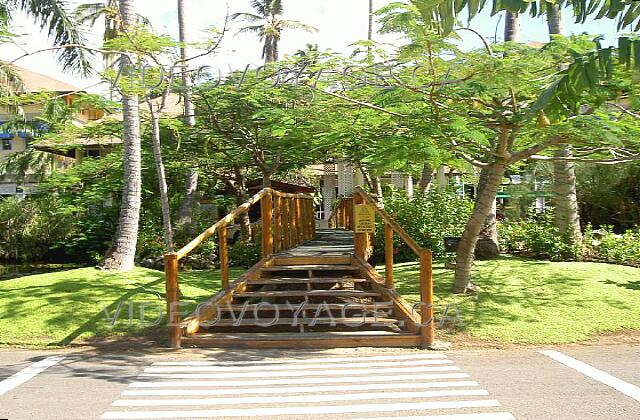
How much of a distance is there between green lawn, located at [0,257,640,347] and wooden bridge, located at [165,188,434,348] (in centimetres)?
93

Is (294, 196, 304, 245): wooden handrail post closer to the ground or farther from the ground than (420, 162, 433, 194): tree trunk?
closer to the ground

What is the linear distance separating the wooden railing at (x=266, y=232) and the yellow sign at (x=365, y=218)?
62.2 inches

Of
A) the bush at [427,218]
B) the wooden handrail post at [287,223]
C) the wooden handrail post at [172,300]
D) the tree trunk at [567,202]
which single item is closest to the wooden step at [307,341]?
the wooden handrail post at [172,300]

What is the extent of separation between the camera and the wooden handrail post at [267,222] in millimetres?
9789

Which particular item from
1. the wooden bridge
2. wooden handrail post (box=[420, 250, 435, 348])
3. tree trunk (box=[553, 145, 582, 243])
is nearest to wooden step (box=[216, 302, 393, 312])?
the wooden bridge

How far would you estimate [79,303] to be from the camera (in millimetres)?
9109

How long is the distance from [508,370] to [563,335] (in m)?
2.04

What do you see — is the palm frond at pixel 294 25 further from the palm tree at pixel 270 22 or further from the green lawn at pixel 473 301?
the green lawn at pixel 473 301

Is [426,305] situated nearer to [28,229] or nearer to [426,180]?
[426,180]

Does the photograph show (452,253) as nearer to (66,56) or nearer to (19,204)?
(66,56)

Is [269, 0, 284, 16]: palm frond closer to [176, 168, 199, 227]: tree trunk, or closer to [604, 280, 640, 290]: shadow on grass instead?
[176, 168, 199, 227]: tree trunk

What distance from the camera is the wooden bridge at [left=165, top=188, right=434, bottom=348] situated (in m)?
7.34

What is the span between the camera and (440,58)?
24.4ft

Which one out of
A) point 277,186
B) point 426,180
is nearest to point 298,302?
point 426,180
